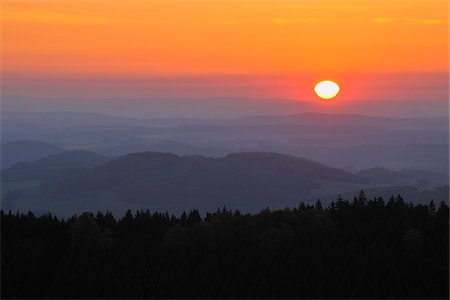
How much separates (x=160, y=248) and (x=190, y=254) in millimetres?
4577

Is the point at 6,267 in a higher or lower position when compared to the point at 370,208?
lower

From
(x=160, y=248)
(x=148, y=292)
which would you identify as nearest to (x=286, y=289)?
(x=148, y=292)

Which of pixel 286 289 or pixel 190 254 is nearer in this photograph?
pixel 286 289

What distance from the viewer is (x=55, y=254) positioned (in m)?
110

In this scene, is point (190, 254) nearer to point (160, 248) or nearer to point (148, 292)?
point (160, 248)

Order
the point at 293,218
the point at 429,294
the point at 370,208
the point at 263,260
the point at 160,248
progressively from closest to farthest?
the point at 429,294, the point at 263,260, the point at 160,248, the point at 293,218, the point at 370,208

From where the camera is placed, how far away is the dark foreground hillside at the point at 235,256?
9612cm

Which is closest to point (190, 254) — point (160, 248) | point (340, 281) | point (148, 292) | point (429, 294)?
point (160, 248)

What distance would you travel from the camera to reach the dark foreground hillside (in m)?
96.1

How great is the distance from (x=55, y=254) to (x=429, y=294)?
157ft

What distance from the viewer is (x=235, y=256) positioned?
108375 millimetres

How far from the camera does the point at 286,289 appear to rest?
96500 millimetres

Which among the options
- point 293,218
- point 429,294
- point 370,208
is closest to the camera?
point 429,294

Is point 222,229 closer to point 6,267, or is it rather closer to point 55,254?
point 55,254
